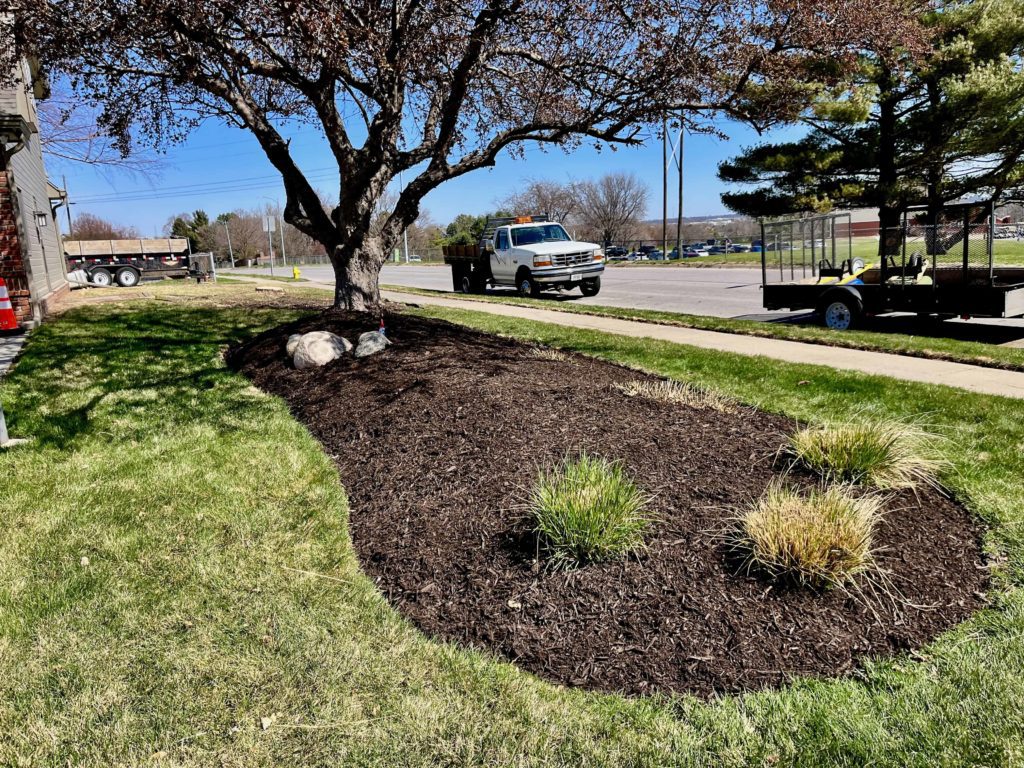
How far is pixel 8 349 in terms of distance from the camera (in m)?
8.72

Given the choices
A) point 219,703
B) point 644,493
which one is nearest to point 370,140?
point 644,493

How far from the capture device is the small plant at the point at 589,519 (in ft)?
10.3

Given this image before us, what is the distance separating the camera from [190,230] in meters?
88.9

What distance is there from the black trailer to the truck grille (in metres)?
6.29

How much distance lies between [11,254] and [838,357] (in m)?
12.5

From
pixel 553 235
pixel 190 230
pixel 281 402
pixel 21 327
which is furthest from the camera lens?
pixel 190 230

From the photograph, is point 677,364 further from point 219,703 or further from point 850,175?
point 850,175

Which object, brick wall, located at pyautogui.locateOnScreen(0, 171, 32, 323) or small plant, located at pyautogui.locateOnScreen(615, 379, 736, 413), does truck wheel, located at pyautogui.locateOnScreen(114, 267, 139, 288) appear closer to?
brick wall, located at pyautogui.locateOnScreen(0, 171, 32, 323)

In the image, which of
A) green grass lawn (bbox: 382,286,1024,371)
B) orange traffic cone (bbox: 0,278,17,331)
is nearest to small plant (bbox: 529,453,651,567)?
orange traffic cone (bbox: 0,278,17,331)

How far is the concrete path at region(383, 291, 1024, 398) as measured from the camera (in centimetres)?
654

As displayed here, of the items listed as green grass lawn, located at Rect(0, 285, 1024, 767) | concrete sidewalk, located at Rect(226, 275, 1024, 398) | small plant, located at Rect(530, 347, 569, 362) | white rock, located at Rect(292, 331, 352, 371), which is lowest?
green grass lawn, located at Rect(0, 285, 1024, 767)

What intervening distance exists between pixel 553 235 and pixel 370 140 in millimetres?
10948

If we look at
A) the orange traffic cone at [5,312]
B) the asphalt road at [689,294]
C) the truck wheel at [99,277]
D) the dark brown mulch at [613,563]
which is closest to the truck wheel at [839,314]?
the asphalt road at [689,294]

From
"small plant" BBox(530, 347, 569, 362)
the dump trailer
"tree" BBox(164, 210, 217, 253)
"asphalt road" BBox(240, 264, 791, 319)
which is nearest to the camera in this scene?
"small plant" BBox(530, 347, 569, 362)
